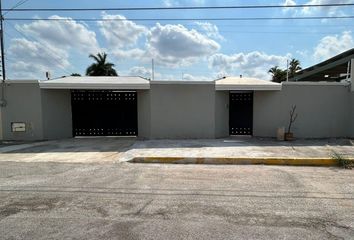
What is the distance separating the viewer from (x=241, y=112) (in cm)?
1257

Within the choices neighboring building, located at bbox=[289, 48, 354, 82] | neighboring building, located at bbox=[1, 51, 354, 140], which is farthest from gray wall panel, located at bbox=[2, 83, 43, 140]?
neighboring building, located at bbox=[289, 48, 354, 82]

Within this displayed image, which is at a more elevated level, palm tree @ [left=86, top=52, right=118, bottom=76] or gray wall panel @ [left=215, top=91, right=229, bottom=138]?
palm tree @ [left=86, top=52, right=118, bottom=76]

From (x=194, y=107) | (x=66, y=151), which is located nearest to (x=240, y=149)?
(x=194, y=107)

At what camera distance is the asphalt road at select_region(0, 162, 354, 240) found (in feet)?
11.7

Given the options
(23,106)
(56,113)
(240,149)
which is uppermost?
(23,106)

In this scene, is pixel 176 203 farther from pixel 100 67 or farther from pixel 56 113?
pixel 100 67

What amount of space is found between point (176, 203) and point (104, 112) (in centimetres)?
920

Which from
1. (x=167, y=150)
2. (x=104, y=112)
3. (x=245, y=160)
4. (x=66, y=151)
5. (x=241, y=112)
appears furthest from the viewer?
(x=104, y=112)

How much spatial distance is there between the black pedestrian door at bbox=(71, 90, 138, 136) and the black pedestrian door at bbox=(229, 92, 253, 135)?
4.60m

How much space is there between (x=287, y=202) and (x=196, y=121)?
707cm

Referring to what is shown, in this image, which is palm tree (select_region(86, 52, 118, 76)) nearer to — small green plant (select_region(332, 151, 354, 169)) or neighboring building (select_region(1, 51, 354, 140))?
neighboring building (select_region(1, 51, 354, 140))

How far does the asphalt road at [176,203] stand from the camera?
11.7 feet

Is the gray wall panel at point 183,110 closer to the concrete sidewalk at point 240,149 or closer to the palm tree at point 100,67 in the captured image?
the concrete sidewalk at point 240,149

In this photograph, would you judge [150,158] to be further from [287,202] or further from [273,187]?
[287,202]
